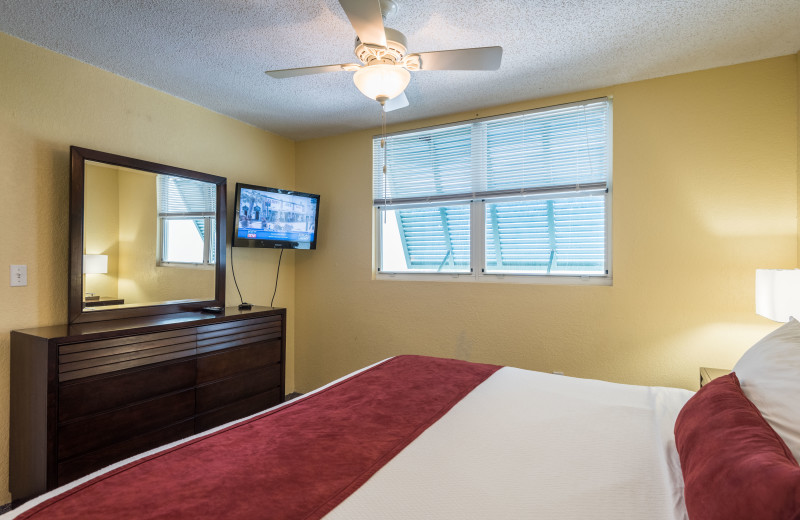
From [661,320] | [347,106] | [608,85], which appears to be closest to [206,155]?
[347,106]

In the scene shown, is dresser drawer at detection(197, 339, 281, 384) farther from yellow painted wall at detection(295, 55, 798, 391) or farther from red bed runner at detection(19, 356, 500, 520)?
red bed runner at detection(19, 356, 500, 520)

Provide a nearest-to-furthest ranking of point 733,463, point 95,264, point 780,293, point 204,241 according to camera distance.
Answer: point 733,463 < point 780,293 < point 95,264 < point 204,241

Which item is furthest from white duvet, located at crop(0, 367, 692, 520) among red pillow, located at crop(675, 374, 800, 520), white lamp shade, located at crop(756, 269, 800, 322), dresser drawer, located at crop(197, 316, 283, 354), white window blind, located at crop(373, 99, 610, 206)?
white window blind, located at crop(373, 99, 610, 206)

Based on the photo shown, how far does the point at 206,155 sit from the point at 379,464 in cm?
295

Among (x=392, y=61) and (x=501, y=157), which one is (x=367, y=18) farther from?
(x=501, y=157)

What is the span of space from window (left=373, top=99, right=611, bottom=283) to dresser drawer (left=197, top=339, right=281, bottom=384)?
1210 mm

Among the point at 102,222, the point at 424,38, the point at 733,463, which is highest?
the point at 424,38

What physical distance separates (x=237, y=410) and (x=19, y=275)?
151 cm

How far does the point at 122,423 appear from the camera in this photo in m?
2.27

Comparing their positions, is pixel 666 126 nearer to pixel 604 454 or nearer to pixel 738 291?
pixel 738 291

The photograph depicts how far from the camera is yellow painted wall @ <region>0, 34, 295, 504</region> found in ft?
7.27

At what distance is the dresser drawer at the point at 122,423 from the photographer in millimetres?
2072

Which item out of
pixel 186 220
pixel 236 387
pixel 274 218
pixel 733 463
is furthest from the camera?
pixel 274 218

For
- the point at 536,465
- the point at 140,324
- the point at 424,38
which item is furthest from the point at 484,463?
the point at 140,324
